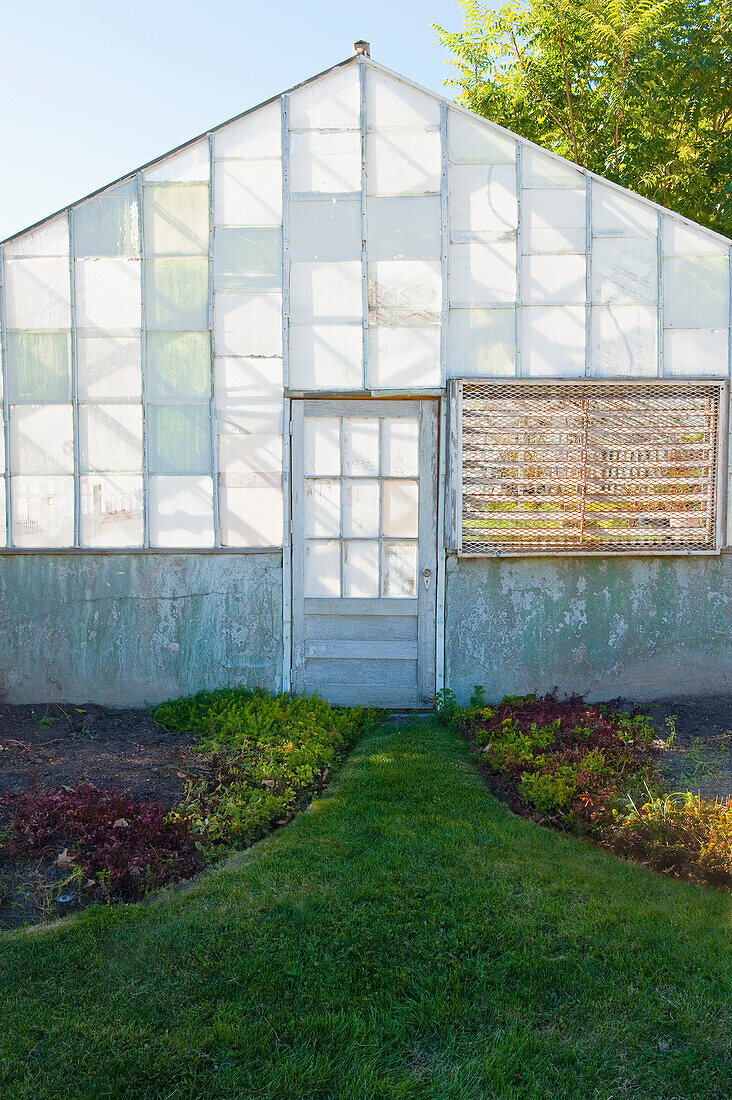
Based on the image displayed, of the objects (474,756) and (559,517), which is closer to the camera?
(474,756)

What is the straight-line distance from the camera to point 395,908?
3.18m

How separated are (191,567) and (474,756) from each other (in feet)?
8.95

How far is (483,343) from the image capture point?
20.2 feet

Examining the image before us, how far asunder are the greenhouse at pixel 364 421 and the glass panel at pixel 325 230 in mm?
26

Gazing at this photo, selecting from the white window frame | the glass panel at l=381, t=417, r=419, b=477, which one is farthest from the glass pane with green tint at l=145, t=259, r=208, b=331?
the white window frame

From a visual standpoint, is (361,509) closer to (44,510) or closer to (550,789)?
(44,510)

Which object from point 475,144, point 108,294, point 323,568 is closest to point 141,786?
point 323,568

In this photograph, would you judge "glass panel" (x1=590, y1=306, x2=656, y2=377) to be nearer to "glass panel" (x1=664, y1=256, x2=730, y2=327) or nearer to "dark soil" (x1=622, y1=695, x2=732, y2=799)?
"glass panel" (x1=664, y1=256, x2=730, y2=327)

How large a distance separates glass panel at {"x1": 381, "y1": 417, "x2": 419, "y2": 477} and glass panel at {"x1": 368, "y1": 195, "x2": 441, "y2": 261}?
1381 millimetres

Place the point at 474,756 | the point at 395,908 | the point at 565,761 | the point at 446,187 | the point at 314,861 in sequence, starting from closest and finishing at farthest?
the point at 395,908, the point at 314,861, the point at 565,761, the point at 474,756, the point at 446,187

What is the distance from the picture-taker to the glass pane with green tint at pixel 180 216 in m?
6.18

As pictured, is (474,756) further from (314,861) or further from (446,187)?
(446,187)

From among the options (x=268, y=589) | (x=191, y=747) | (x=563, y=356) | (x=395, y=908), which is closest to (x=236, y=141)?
(x=563, y=356)

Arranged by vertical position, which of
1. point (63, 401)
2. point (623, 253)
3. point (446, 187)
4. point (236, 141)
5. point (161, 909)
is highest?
point (236, 141)
